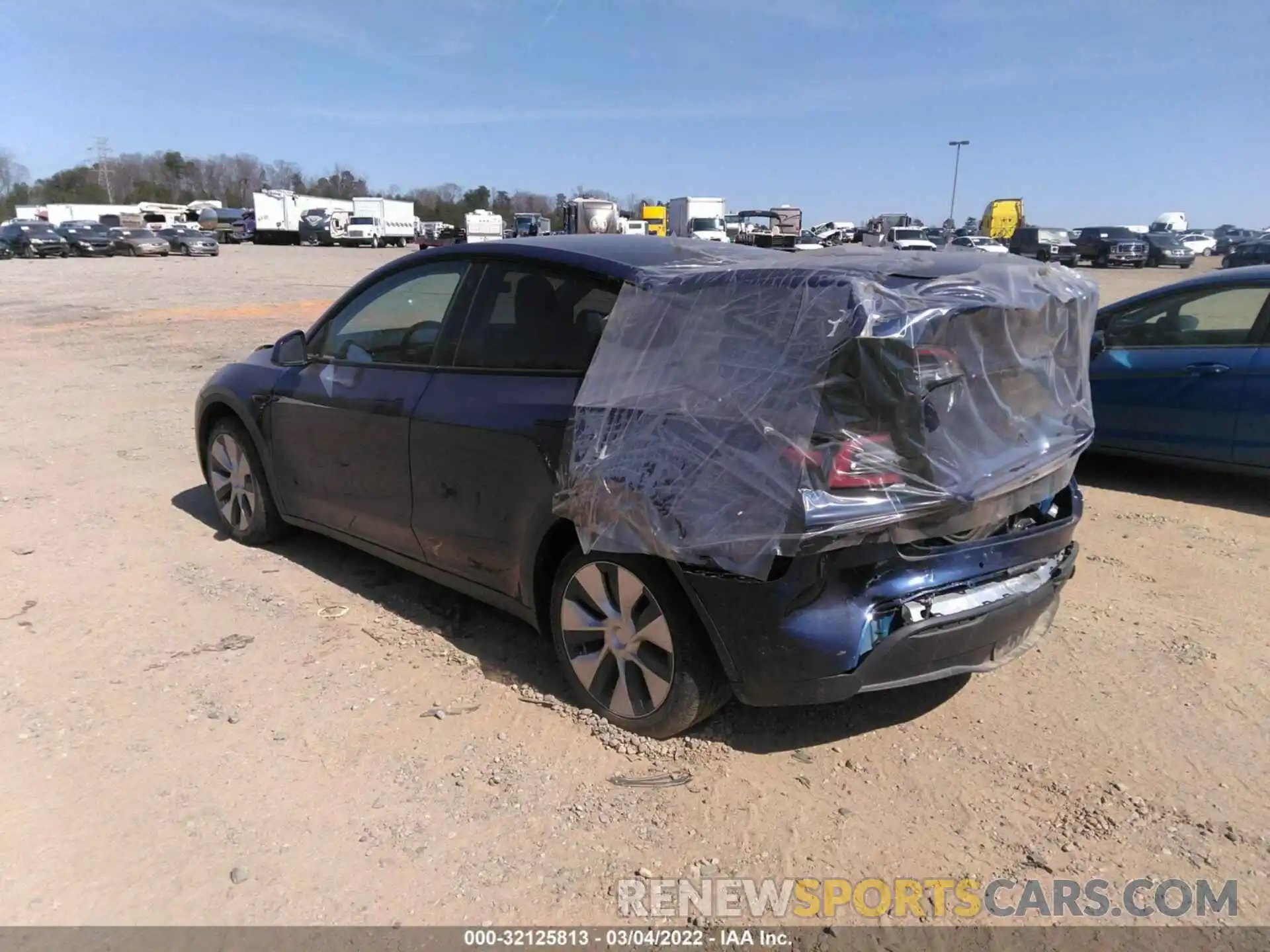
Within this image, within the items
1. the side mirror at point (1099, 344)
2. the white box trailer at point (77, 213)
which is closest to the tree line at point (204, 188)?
the white box trailer at point (77, 213)

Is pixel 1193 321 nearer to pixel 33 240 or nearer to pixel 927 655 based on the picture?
pixel 927 655

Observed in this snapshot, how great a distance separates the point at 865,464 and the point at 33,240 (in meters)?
52.7

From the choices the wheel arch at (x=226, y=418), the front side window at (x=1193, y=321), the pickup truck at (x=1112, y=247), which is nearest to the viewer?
the wheel arch at (x=226, y=418)

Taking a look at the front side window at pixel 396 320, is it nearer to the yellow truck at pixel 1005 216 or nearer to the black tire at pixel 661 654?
the black tire at pixel 661 654

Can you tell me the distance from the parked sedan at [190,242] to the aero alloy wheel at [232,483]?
152 ft

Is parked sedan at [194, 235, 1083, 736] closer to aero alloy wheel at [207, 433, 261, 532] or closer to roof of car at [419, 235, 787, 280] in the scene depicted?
roof of car at [419, 235, 787, 280]

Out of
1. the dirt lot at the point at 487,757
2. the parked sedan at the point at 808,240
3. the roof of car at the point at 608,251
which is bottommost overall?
the dirt lot at the point at 487,757

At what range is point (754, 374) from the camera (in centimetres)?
267

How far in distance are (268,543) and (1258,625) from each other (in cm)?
506

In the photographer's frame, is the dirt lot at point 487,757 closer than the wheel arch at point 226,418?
Yes

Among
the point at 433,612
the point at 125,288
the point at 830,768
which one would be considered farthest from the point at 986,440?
the point at 125,288

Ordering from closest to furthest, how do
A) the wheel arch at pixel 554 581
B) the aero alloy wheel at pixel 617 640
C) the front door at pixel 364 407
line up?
the wheel arch at pixel 554 581 → the aero alloy wheel at pixel 617 640 → the front door at pixel 364 407

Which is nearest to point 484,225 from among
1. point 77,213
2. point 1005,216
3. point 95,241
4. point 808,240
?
point 808,240

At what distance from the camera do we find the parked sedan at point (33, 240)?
44188 mm
